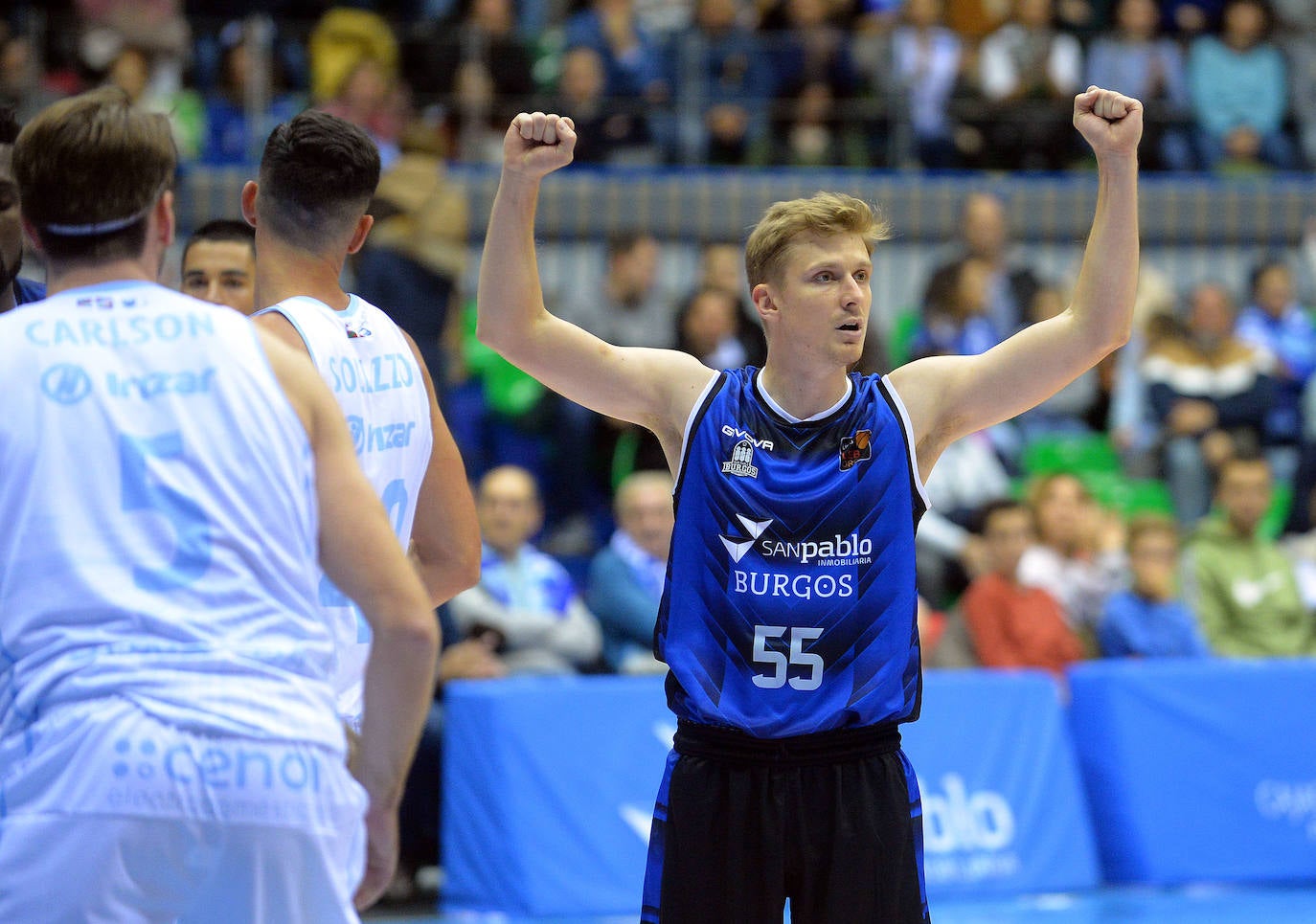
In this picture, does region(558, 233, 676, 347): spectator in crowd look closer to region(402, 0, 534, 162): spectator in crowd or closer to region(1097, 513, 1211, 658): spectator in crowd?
region(402, 0, 534, 162): spectator in crowd

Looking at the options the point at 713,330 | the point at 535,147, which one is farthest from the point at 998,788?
the point at 535,147

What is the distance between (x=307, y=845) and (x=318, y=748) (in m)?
0.16

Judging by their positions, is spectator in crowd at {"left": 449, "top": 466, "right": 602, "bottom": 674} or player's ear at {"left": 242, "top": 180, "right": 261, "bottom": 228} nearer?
player's ear at {"left": 242, "top": 180, "right": 261, "bottom": 228}

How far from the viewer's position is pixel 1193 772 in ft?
28.3

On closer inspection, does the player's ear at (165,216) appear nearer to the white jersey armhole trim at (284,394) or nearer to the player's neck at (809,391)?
the white jersey armhole trim at (284,394)

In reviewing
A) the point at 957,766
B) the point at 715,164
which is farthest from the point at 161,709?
the point at 715,164

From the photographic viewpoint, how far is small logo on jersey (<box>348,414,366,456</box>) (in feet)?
12.1

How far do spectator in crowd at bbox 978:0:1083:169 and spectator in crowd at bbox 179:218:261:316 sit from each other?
10.2m

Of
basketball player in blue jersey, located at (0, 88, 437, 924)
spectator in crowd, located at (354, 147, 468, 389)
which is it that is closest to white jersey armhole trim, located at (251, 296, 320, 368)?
basketball player in blue jersey, located at (0, 88, 437, 924)

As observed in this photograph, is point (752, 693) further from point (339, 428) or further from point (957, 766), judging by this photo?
point (957, 766)

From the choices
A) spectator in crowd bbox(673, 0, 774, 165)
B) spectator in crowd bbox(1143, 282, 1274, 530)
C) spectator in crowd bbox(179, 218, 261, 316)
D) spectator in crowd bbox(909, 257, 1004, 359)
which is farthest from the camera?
spectator in crowd bbox(673, 0, 774, 165)

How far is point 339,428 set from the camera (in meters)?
2.90

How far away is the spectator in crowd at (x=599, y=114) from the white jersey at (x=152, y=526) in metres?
10.6

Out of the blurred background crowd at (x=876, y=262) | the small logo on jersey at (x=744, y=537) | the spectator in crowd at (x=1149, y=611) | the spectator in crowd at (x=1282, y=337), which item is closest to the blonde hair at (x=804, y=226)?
the small logo on jersey at (x=744, y=537)
